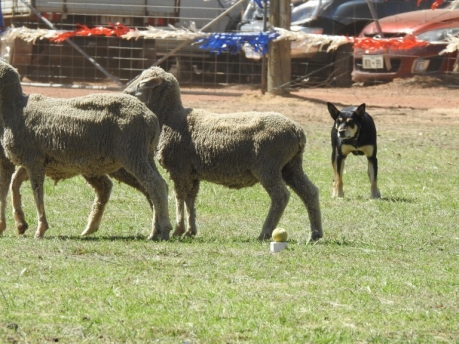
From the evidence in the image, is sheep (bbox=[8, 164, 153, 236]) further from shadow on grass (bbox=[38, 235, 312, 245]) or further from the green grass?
shadow on grass (bbox=[38, 235, 312, 245])

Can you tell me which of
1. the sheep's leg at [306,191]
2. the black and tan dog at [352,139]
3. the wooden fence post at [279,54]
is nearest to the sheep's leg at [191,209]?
the sheep's leg at [306,191]

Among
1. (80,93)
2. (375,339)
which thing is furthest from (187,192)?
(80,93)

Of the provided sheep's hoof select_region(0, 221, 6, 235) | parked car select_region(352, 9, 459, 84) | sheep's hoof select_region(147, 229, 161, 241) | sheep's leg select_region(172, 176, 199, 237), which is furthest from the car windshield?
sheep's hoof select_region(147, 229, 161, 241)

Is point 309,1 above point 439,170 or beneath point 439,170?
above

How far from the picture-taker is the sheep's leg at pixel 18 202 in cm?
947

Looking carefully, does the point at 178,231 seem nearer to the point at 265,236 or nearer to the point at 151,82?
the point at 265,236

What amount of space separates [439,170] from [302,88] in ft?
27.4

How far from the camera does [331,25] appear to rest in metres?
22.6

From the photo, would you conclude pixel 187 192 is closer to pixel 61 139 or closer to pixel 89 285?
pixel 61 139

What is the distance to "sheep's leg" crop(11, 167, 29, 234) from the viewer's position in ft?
31.1

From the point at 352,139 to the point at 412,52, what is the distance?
8572 mm

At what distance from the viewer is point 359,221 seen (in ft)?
34.8

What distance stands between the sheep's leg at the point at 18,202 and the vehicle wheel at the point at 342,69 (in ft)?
45.9

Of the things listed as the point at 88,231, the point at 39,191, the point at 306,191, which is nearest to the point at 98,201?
the point at 88,231
